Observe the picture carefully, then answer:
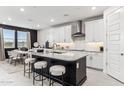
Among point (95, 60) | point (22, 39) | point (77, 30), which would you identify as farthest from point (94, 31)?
point (22, 39)

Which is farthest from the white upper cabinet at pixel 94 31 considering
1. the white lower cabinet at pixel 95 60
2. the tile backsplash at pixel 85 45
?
the white lower cabinet at pixel 95 60

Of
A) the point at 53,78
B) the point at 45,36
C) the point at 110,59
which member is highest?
the point at 45,36

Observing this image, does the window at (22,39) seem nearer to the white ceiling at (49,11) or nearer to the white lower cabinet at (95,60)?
the white ceiling at (49,11)

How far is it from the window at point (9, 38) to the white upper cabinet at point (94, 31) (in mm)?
5920

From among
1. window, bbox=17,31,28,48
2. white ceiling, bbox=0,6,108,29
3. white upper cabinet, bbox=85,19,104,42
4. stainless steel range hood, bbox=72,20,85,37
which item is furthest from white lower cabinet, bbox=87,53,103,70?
window, bbox=17,31,28,48

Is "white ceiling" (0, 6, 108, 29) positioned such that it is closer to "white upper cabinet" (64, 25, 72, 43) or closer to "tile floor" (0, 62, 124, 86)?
"white upper cabinet" (64, 25, 72, 43)

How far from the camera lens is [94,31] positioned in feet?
15.7

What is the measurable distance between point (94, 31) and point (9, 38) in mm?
6484

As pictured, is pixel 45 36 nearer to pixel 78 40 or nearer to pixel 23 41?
pixel 23 41

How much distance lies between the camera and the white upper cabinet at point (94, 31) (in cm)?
451

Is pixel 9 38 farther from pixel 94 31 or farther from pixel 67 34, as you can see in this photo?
pixel 94 31

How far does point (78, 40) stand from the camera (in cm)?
591

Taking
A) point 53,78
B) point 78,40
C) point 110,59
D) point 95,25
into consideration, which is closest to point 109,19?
point 95,25

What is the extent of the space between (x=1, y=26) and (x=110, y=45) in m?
7.34
